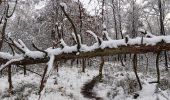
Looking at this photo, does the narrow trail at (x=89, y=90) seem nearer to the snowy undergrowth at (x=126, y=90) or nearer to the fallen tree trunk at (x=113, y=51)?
the snowy undergrowth at (x=126, y=90)

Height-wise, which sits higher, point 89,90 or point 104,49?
point 104,49

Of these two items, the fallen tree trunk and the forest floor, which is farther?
the forest floor

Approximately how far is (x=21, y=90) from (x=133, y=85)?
6.14 meters

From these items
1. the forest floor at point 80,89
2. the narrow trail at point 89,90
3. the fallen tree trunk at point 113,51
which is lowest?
the narrow trail at point 89,90

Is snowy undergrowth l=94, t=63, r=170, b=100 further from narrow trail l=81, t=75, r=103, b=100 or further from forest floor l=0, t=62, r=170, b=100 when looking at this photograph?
narrow trail l=81, t=75, r=103, b=100

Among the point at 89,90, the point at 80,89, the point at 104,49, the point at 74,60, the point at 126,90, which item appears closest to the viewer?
the point at 104,49

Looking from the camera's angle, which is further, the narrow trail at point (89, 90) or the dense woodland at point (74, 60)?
the narrow trail at point (89, 90)

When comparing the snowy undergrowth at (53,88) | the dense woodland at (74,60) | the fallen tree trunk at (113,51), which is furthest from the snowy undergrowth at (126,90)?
the fallen tree trunk at (113,51)

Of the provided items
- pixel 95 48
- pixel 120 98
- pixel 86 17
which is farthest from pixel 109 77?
pixel 95 48

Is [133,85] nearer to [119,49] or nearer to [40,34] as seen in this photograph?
[119,49]

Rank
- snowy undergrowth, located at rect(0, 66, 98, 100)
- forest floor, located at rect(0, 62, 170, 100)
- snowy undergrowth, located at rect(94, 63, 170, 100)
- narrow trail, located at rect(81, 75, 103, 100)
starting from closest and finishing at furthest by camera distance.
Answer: snowy undergrowth, located at rect(94, 63, 170, 100), forest floor, located at rect(0, 62, 170, 100), snowy undergrowth, located at rect(0, 66, 98, 100), narrow trail, located at rect(81, 75, 103, 100)

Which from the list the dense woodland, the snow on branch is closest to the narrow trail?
the dense woodland

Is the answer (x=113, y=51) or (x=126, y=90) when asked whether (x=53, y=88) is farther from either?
(x=113, y=51)

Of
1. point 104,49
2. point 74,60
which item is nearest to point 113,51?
point 104,49
